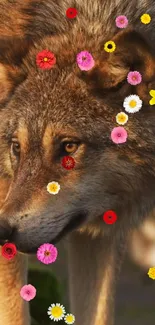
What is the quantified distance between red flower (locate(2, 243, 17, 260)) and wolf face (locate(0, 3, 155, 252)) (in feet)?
0.20

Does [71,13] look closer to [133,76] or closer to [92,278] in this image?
[133,76]

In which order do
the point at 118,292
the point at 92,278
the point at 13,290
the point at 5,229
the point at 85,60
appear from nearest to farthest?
the point at 5,229
the point at 85,60
the point at 13,290
the point at 92,278
the point at 118,292

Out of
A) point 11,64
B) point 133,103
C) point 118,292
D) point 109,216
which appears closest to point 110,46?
point 133,103

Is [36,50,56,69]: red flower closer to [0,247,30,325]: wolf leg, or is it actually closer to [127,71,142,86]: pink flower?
[127,71,142,86]: pink flower

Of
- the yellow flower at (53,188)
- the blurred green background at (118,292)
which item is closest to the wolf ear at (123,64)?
the yellow flower at (53,188)

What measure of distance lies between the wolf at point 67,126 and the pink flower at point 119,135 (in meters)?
0.02

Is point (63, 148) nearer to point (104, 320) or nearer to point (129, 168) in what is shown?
point (129, 168)

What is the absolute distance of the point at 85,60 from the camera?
5.10 metres

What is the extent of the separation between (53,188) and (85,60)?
0.66 metres

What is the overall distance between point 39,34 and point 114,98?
1.87 feet

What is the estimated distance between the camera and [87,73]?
504 centimetres

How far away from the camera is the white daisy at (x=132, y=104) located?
499cm

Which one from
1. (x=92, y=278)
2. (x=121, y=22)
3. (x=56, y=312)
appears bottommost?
(x=56, y=312)

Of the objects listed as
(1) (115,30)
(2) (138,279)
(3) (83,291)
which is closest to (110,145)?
(1) (115,30)
